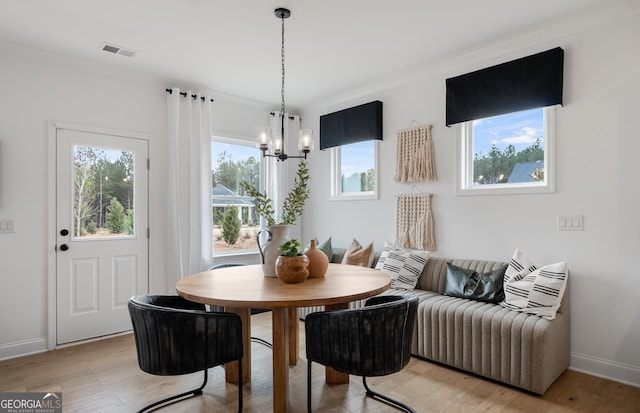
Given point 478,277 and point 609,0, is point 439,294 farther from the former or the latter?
point 609,0

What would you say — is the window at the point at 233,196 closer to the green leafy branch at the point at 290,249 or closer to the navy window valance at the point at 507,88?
the green leafy branch at the point at 290,249

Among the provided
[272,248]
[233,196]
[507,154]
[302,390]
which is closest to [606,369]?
[507,154]

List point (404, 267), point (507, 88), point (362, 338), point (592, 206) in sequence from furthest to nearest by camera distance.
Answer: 1. point (404, 267)
2. point (507, 88)
3. point (592, 206)
4. point (362, 338)

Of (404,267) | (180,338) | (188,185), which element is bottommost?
(180,338)

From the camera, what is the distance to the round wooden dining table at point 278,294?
1.81m

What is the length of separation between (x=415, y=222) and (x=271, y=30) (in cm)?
231

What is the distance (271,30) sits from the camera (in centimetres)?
296

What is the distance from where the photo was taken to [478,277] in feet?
10.1

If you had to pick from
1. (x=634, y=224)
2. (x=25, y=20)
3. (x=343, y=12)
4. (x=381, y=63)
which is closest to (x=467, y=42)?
(x=381, y=63)

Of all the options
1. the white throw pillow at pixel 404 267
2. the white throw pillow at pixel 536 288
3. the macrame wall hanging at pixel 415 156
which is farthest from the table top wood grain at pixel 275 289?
the macrame wall hanging at pixel 415 156

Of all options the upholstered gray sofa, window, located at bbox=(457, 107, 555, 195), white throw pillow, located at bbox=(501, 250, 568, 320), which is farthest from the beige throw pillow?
white throw pillow, located at bbox=(501, 250, 568, 320)

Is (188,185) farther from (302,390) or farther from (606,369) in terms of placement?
(606,369)

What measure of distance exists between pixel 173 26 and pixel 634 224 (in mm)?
3737

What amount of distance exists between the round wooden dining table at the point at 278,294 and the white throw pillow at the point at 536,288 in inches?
42.1
